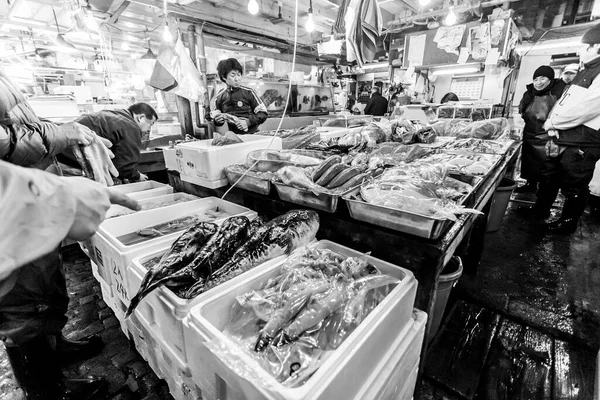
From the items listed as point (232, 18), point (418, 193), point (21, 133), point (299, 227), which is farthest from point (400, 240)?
point (232, 18)

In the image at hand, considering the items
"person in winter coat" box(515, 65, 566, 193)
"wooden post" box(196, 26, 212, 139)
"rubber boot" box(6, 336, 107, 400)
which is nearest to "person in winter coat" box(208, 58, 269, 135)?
"wooden post" box(196, 26, 212, 139)

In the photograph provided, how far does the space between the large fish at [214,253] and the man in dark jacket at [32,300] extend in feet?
2.74

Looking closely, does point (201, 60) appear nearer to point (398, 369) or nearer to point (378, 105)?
point (378, 105)

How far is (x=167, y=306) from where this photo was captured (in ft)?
3.21

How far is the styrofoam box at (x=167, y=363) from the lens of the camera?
1.06 metres

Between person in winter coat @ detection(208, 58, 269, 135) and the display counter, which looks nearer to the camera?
the display counter

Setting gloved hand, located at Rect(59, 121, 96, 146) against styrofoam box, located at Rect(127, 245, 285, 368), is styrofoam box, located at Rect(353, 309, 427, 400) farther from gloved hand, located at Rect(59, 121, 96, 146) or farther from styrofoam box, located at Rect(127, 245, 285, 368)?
gloved hand, located at Rect(59, 121, 96, 146)

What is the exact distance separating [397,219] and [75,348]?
2277mm

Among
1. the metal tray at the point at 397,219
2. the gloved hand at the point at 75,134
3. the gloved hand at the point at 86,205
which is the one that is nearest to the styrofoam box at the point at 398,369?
the metal tray at the point at 397,219

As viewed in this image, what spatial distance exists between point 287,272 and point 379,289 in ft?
1.21

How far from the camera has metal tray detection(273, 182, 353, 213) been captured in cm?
136

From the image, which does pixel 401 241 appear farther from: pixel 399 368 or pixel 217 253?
pixel 217 253

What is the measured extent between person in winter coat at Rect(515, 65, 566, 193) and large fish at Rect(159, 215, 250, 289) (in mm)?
4654

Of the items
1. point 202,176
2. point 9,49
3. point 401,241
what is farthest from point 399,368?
point 9,49
